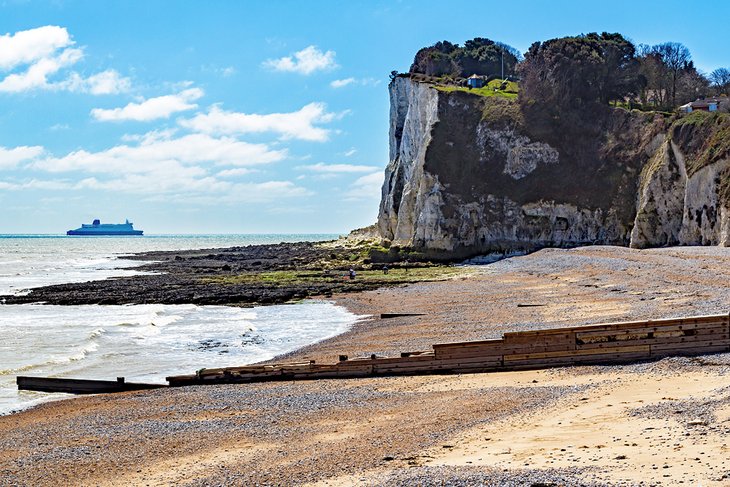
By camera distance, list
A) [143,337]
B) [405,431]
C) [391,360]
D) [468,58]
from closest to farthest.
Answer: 1. [405,431]
2. [391,360]
3. [143,337]
4. [468,58]

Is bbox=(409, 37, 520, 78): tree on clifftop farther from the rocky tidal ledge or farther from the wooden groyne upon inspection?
the wooden groyne

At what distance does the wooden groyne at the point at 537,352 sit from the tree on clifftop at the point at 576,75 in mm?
62682

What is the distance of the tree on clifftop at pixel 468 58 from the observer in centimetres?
11338

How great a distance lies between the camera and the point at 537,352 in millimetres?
15328

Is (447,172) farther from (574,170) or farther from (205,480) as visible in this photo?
(205,480)

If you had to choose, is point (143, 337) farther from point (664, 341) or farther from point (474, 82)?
point (474, 82)

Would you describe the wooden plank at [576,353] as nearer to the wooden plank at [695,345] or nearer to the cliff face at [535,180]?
the wooden plank at [695,345]

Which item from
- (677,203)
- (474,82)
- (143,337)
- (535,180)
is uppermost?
(474,82)

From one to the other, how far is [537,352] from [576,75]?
209 ft

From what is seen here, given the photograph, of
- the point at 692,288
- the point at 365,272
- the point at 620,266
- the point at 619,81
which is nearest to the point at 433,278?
the point at 365,272

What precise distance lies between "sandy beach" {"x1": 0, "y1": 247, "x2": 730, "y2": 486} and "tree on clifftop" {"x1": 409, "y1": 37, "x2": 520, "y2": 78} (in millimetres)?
97528

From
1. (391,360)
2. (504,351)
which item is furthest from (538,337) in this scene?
(391,360)

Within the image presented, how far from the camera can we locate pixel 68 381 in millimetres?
17516

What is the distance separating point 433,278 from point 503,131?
105 feet
